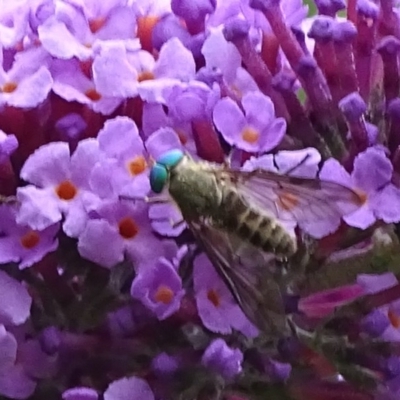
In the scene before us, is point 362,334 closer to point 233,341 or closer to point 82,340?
point 233,341

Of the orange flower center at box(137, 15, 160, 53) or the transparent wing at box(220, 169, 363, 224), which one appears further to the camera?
the orange flower center at box(137, 15, 160, 53)

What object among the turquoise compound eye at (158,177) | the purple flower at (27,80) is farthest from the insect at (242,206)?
the purple flower at (27,80)

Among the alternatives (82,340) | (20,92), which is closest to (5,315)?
(82,340)

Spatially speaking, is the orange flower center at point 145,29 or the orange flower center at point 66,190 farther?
the orange flower center at point 145,29

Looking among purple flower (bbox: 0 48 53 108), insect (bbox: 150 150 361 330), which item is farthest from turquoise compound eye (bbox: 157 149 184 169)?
purple flower (bbox: 0 48 53 108)

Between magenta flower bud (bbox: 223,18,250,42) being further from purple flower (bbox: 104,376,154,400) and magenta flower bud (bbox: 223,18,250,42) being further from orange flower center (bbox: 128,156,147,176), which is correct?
purple flower (bbox: 104,376,154,400)

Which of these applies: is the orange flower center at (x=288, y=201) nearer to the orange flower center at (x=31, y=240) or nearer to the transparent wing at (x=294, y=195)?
the transparent wing at (x=294, y=195)

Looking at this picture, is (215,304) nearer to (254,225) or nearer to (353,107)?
(254,225)

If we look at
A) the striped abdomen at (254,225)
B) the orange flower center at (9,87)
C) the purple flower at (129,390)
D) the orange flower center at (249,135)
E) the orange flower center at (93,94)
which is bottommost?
the purple flower at (129,390)
